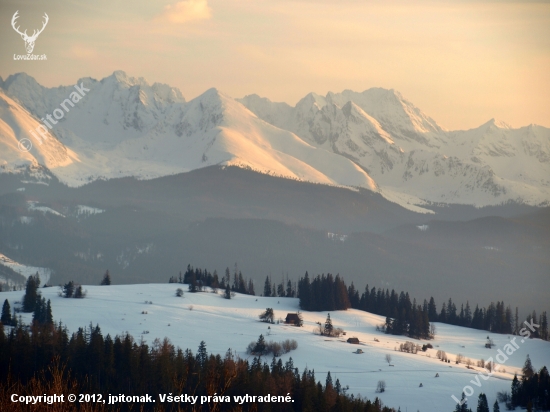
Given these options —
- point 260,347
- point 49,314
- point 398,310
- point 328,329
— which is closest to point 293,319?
point 328,329

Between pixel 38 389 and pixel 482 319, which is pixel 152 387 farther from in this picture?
pixel 482 319

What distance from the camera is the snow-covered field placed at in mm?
95875

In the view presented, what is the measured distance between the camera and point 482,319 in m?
157

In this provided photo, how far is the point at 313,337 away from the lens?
390 ft

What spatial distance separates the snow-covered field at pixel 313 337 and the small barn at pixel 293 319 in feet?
5.94

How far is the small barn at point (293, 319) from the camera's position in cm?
12812

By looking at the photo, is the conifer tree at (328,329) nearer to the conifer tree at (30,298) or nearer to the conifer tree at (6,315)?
the conifer tree at (30,298)

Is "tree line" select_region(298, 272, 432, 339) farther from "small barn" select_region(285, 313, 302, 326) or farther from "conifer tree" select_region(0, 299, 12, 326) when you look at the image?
"conifer tree" select_region(0, 299, 12, 326)

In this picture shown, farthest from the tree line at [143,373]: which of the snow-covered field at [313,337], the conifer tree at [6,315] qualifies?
the conifer tree at [6,315]

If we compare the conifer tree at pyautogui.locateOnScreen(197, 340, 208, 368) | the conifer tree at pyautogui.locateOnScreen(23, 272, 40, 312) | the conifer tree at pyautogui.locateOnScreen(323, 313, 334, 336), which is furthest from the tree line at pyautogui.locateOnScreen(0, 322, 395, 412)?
the conifer tree at pyautogui.locateOnScreen(323, 313, 334, 336)

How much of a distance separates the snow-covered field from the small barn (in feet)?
5.94

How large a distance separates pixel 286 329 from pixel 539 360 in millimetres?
37384

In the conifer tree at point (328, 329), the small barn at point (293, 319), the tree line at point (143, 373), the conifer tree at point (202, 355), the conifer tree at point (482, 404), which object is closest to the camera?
the tree line at point (143, 373)

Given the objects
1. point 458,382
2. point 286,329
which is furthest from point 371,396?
point 286,329
